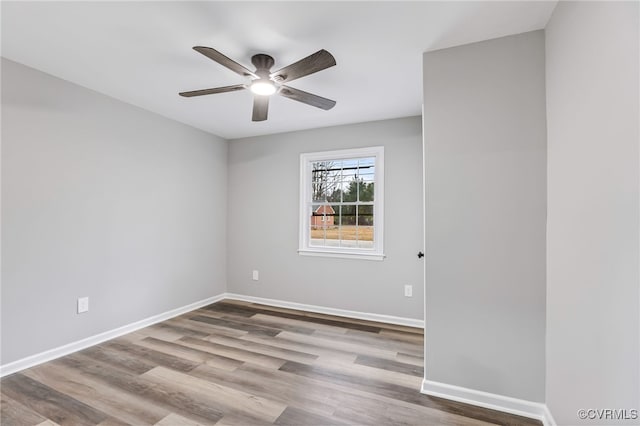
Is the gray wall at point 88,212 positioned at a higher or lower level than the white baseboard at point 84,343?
higher

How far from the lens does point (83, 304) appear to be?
270 centimetres

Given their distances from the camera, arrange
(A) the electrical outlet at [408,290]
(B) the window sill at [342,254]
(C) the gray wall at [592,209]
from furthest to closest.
Result: 1. (B) the window sill at [342,254]
2. (A) the electrical outlet at [408,290]
3. (C) the gray wall at [592,209]

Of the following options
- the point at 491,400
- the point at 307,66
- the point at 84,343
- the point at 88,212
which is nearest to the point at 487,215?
the point at 491,400

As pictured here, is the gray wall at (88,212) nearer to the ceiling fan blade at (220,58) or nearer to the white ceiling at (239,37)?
the white ceiling at (239,37)

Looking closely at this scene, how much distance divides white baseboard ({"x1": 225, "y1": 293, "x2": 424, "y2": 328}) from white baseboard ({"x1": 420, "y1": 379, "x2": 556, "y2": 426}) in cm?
131

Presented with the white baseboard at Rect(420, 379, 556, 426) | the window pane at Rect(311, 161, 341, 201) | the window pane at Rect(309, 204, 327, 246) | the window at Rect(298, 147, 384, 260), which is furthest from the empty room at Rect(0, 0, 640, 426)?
the window pane at Rect(309, 204, 327, 246)

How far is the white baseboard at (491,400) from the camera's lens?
177cm

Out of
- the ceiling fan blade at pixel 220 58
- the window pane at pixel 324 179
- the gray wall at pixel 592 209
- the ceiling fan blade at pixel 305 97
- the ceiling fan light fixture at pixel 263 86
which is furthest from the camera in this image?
the window pane at pixel 324 179

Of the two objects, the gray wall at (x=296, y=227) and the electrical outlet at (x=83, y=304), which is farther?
the gray wall at (x=296, y=227)

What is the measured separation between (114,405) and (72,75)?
8.57 feet

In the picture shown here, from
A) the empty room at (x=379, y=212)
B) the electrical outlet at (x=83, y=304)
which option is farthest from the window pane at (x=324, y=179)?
the electrical outlet at (x=83, y=304)

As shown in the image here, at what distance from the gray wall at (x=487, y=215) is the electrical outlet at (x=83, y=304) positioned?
3017mm

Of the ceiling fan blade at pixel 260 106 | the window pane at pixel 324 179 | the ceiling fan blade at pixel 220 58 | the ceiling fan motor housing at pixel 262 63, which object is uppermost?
the ceiling fan motor housing at pixel 262 63

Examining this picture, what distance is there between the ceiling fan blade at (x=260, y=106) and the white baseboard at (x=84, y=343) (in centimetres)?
256
